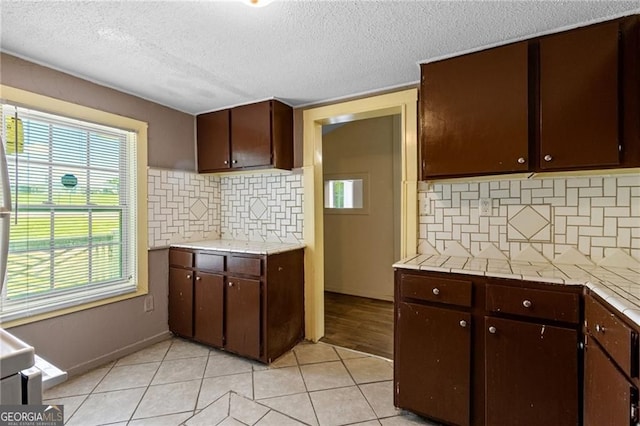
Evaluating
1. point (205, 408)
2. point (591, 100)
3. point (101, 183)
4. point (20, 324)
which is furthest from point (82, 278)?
point (591, 100)

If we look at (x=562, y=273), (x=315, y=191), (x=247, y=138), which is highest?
(x=247, y=138)

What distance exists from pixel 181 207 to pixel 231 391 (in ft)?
5.76

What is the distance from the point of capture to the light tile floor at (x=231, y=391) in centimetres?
177

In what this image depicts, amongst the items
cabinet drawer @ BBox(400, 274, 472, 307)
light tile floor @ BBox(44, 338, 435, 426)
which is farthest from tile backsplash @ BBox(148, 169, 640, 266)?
light tile floor @ BBox(44, 338, 435, 426)

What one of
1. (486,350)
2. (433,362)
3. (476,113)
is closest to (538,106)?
(476,113)

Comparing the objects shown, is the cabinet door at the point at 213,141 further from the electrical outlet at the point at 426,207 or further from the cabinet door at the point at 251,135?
the electrical outlet at the point at 426,207

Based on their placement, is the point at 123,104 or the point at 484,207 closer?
the point at 484,207

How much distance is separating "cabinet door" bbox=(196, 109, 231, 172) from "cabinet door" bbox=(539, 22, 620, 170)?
2476 millimetres

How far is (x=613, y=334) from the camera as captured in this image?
1094 millimetres

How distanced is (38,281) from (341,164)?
3519 mm

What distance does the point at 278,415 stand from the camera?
1.80 metres

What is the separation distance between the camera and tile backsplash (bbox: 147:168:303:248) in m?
2.82

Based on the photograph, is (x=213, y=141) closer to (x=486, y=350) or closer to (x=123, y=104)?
(x=123, y=104)

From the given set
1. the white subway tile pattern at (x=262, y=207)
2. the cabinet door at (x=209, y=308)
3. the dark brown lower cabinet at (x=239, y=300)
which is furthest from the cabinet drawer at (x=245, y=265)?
the white subway tile pattern at (x=262, y=207)
